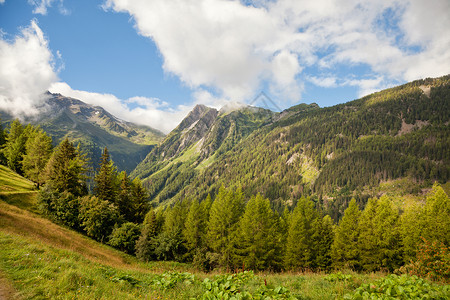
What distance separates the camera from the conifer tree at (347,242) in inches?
1348

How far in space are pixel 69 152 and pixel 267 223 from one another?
43.7 m

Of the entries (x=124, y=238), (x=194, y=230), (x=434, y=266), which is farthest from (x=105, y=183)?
(x=434, y=266)

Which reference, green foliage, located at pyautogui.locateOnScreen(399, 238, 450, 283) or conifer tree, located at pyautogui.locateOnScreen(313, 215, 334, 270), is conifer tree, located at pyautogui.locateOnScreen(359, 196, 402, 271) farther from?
green foliage, located at pyautogui.locateOnScreen(399, 238, 450, 283)

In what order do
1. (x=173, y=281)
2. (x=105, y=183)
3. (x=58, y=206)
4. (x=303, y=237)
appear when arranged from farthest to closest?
(x=105, y=183)
(x=303, y=237)
(x=58, y=206)
(x=173, y=281)

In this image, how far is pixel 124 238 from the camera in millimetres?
37969


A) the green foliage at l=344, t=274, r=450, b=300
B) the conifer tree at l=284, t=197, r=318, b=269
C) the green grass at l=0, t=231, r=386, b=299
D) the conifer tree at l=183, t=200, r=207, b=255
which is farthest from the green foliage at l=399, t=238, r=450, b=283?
the conifer tree at l=183, t=200, r=207, b=255

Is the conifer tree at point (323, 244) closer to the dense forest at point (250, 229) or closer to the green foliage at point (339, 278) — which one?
the dense forest at point (250, 229)

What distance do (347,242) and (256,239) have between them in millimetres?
16667

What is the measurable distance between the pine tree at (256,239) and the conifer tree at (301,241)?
8.38ft

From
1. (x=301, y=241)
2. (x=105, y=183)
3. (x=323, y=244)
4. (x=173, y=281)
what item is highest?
(x=105, y=183)

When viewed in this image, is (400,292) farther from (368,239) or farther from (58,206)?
(58,206)

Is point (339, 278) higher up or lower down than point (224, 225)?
higher up

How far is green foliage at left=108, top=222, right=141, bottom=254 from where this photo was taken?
3718cm

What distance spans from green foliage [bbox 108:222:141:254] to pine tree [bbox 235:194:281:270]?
2086 cm
